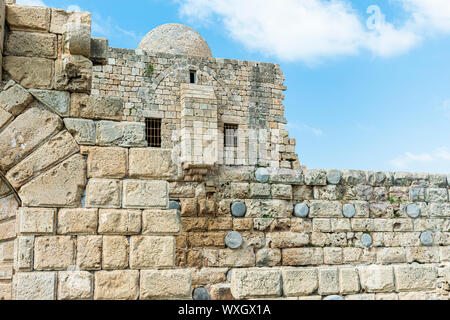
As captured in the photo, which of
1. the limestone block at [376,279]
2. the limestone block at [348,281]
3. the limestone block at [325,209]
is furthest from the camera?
the limestone block at [325,209]

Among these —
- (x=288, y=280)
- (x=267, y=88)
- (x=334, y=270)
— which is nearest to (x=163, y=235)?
(x=288, y=280)

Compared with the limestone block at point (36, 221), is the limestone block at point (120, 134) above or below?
above

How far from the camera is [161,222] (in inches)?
162

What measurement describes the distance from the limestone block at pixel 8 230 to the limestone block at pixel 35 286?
46 centimetres

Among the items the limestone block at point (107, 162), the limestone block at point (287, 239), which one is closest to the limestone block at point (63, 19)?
the limestone block at point (107, 162)

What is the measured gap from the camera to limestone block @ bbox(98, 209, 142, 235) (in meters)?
3.96

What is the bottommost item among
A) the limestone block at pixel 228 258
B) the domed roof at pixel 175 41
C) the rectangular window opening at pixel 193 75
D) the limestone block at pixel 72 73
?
the limestone block at pixel 228 258

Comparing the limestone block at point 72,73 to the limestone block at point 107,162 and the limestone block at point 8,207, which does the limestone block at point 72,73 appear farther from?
the limestone block at point 8,207

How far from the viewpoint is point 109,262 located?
3.94 m

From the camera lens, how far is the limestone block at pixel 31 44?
4.01 m

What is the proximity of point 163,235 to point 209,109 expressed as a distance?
975 centimetres

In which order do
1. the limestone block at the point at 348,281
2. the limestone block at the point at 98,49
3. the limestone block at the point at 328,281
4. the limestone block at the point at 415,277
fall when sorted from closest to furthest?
the limestone block at the point at 98,49 < the limestone block at the point at 328,281 < the limestone block at the point at 348,281 < the limestone block at the point at 415,277

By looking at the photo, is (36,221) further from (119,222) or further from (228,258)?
(228,258)

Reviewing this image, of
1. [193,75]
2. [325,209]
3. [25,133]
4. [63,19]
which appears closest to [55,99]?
[25,133]
